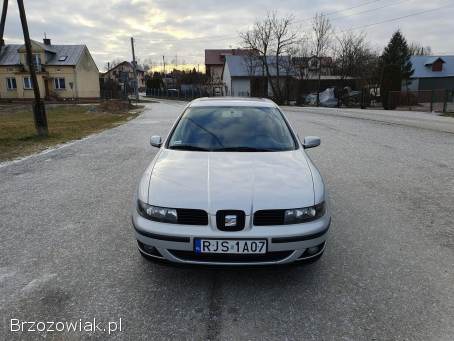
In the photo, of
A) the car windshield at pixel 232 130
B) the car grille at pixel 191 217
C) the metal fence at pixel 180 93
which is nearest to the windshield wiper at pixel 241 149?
the car windshield at pixel 232 130

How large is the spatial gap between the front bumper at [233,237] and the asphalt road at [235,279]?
0.78 ft

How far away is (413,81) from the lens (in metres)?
51.2

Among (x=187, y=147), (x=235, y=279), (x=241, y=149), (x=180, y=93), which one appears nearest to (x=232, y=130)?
(x=241, y=149)

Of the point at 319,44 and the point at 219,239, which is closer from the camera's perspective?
the point at 219,239

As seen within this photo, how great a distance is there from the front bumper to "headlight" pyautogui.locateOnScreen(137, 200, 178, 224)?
4cm

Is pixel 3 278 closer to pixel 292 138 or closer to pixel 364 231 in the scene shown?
pixel 292 138

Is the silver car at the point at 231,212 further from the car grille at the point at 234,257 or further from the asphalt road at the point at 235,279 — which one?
the asphalt road at the point at 235,279

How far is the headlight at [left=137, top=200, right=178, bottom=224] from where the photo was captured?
282cm

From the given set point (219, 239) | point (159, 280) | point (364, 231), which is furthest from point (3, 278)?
point (364, 231)

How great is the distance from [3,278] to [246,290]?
2172 mm

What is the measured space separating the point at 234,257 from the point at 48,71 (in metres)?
50.5

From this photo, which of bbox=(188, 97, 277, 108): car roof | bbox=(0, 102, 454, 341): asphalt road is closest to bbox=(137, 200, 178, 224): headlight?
bbox=(0, 102, 454, 341): asphalt road

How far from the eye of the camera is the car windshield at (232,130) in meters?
3.91

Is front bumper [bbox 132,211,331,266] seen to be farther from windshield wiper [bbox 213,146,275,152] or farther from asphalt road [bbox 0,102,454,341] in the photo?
windshield wiper [bbox 213,146,275,152]
